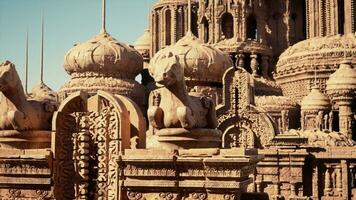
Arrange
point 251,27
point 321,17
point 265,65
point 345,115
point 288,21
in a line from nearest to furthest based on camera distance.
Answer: point 345,115 < point 321,17 < point 265,65 < point 288,21 < point 251,27

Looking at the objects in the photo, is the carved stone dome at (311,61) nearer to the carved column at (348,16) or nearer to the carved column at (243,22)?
the carved column at (348,16)

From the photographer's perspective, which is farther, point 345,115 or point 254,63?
point 254,63

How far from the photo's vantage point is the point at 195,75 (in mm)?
22250

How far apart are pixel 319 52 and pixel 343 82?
12.5 ft

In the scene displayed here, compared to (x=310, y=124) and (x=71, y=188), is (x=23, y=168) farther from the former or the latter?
(x=310, y=124)

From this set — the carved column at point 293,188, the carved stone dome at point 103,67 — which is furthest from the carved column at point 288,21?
the carved column at point 293,188

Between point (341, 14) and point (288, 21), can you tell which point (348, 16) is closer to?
point (341, 14)

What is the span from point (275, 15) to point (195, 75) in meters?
11.9

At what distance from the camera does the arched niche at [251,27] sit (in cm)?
3142

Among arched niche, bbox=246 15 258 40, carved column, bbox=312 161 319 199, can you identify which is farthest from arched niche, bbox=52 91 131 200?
arched niche, bbox=246 15 258 40

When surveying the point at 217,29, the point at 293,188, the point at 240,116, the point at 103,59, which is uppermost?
the point at 217,29

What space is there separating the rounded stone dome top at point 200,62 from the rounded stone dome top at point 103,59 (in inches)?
98.4

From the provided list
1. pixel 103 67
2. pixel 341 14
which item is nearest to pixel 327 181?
pixel 103 67

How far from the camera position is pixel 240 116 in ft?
62.4
